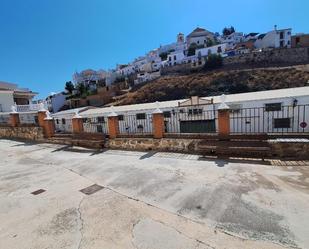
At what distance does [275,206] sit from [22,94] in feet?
92.7

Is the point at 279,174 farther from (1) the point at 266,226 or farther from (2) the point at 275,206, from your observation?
(1) the point at 266,226

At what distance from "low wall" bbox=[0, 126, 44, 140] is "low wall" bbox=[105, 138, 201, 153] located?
21.0 feet

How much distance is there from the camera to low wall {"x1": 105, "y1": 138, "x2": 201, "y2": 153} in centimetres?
818

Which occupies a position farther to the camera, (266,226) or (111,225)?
(111,225)

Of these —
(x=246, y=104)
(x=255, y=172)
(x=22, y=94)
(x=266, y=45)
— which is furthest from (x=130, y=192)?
(x=266, y=45)

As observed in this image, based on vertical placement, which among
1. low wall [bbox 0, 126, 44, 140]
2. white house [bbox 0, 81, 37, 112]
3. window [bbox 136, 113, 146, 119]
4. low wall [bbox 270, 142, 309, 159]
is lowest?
low wall [bbox 270, 142, 309, 159]

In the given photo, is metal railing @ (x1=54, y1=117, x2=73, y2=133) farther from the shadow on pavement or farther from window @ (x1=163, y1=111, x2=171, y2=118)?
the shadow on pavement

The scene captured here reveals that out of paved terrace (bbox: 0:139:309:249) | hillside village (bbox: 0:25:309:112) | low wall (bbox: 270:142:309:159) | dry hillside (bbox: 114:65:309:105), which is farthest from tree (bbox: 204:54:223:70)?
paved terrace (bbox: 0:139:309:249)

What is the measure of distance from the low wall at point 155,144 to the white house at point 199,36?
7908 centimetres

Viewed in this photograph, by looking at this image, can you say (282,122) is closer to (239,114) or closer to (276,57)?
(239,114)

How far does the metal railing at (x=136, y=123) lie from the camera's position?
58.4ft

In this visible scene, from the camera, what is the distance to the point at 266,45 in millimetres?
59969

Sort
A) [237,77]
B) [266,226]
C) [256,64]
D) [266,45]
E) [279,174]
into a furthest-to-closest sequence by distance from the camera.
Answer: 1. [266,45]
2. [256,64]
3. [237,77]
4. [279,174]
5. [266,226]

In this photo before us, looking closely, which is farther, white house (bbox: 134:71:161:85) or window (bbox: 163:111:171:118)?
white house (bbox: 134:71:161:85)
